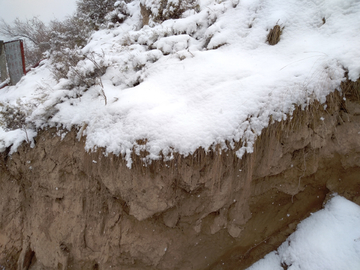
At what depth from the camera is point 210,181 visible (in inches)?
97.3

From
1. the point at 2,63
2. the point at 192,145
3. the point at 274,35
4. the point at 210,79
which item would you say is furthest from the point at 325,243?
the point at 2,63

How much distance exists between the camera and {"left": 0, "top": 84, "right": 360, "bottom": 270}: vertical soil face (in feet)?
8.01

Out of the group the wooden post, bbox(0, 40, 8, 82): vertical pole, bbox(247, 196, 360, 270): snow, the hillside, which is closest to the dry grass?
the hillside

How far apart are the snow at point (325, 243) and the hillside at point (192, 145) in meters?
0.13

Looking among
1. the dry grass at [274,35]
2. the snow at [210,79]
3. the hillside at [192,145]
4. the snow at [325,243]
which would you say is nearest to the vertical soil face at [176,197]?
the hillside at [192,145]

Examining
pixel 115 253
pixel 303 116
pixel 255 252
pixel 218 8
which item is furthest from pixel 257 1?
pixel 115 253

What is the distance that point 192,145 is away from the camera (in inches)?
89.2

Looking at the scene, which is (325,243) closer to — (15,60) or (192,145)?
(192,145)

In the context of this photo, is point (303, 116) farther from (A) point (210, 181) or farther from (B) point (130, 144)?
(B) point (130, 144)

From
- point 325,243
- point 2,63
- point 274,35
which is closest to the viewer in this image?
point 325,243

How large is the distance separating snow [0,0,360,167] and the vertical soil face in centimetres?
24

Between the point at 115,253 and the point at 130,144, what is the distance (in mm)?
1903

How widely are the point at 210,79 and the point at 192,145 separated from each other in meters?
1.16

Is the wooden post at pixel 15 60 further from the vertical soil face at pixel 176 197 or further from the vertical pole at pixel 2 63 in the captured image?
the vertical soil face at pixel 176 197
